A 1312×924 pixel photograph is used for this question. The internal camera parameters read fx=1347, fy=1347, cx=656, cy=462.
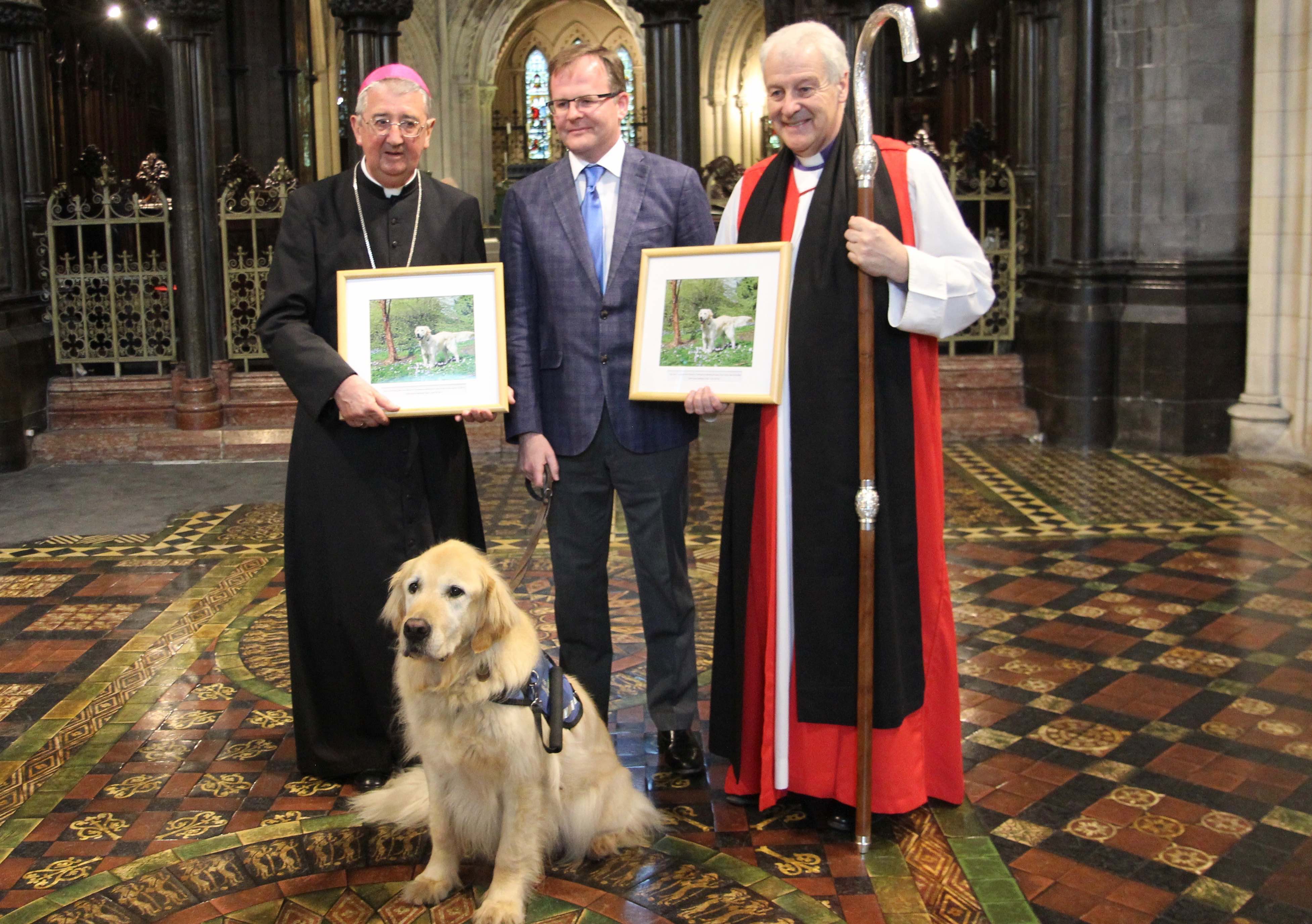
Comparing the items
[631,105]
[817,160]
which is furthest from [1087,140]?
[631,105]

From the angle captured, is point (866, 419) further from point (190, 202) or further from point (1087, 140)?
point (190, 202)

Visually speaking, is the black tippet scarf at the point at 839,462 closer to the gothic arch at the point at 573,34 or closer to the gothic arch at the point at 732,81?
the gothic arch at the point at 732,81

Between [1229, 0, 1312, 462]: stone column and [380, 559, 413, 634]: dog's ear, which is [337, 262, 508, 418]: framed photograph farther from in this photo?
[1229, 0, 1312, 462]: stone column

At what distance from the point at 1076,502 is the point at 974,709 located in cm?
336

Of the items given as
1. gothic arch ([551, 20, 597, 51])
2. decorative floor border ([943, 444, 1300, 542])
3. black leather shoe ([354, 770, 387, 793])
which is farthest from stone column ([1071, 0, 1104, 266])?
gothic arch ([551, 20, 597, 51])

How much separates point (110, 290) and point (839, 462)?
7988 millimetres

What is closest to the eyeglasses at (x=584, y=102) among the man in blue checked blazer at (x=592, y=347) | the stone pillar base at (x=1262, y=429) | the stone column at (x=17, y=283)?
A: the man in blue checked blazer at (x=592, y=347)

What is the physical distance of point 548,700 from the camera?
3219 millimetres

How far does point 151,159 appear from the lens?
11.1 m

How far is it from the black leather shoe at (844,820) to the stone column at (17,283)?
24.5ft

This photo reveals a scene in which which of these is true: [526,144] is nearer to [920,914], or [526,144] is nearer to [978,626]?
[978,626]

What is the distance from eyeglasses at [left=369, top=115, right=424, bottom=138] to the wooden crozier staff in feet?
3.99

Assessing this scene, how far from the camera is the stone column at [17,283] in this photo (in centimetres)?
929

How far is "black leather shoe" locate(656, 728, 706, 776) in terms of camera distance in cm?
404
